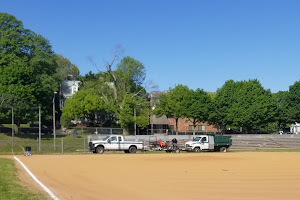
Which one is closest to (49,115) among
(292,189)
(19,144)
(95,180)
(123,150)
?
(19,144)

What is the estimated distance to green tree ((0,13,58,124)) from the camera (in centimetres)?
5709

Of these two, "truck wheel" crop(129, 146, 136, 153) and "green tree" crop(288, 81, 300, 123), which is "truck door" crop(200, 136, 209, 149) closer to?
"truck wheel" crop(129, 146, 136, 153)

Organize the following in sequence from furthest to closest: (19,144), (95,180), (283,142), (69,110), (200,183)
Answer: (69,110)
(283,142)
(19,144)
(95,180)
(200,183)

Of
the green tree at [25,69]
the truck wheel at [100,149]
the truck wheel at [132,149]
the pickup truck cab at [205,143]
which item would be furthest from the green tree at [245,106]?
the truck wheel at [100,149]

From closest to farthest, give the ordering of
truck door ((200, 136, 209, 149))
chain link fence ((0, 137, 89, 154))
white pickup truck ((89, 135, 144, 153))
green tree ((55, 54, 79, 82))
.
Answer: white pickup truck ((89, 135, 144, 153)) < chain link fence ((0, 137, 89, 154)) < truck door ((200, 136, 209, 149)) < green tree ((55, 54, 79, 82))

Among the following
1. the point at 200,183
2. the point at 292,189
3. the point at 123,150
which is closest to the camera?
the point at 292,189

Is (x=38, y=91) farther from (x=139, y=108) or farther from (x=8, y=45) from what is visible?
(x=139, y=108)

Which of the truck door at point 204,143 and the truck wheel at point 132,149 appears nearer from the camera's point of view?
the truck wheel at point 132,149

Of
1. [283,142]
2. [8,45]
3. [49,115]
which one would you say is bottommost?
[283,142]

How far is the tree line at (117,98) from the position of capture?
59562 mm

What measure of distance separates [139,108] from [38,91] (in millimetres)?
17844

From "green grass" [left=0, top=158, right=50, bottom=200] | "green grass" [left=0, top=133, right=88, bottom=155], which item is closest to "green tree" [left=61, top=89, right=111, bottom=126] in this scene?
"green grass" [left=0, top=133, right=88, bottom=155]

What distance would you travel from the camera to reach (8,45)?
65.8m

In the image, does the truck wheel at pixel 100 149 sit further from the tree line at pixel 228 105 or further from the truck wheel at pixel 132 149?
the tree line at pixel 228 105
